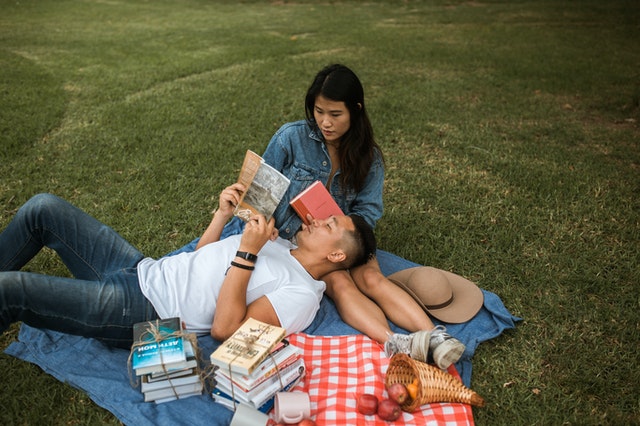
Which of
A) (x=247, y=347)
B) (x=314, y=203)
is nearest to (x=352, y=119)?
(x=314, y=203)

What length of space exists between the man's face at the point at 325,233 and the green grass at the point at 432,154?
122cm

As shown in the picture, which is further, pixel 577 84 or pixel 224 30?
pixel 224 30

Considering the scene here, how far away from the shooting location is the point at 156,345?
8.76 feet

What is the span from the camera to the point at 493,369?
3.31 metres

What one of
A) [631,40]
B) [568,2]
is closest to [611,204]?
[631,40]

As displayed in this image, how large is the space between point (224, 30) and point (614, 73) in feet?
28.5

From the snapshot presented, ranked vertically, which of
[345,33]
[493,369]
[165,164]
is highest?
[345,33]

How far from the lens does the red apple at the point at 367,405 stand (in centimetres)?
276

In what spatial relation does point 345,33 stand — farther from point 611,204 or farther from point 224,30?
point 611,204

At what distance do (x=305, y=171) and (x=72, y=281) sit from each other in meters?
1.88

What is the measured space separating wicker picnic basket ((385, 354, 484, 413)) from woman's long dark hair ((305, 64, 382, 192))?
157cm

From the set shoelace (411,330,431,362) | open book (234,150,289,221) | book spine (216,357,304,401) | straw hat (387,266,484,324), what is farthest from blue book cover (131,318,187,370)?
straw hat (387,266,484,324)

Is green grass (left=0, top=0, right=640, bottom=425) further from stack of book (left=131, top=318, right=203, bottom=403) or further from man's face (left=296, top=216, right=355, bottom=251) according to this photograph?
man's face (left=296, top=216, right=355, bottom=251)

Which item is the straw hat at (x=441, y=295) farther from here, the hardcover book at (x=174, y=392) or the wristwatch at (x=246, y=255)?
the hardcover book at (x=174, y=392)
